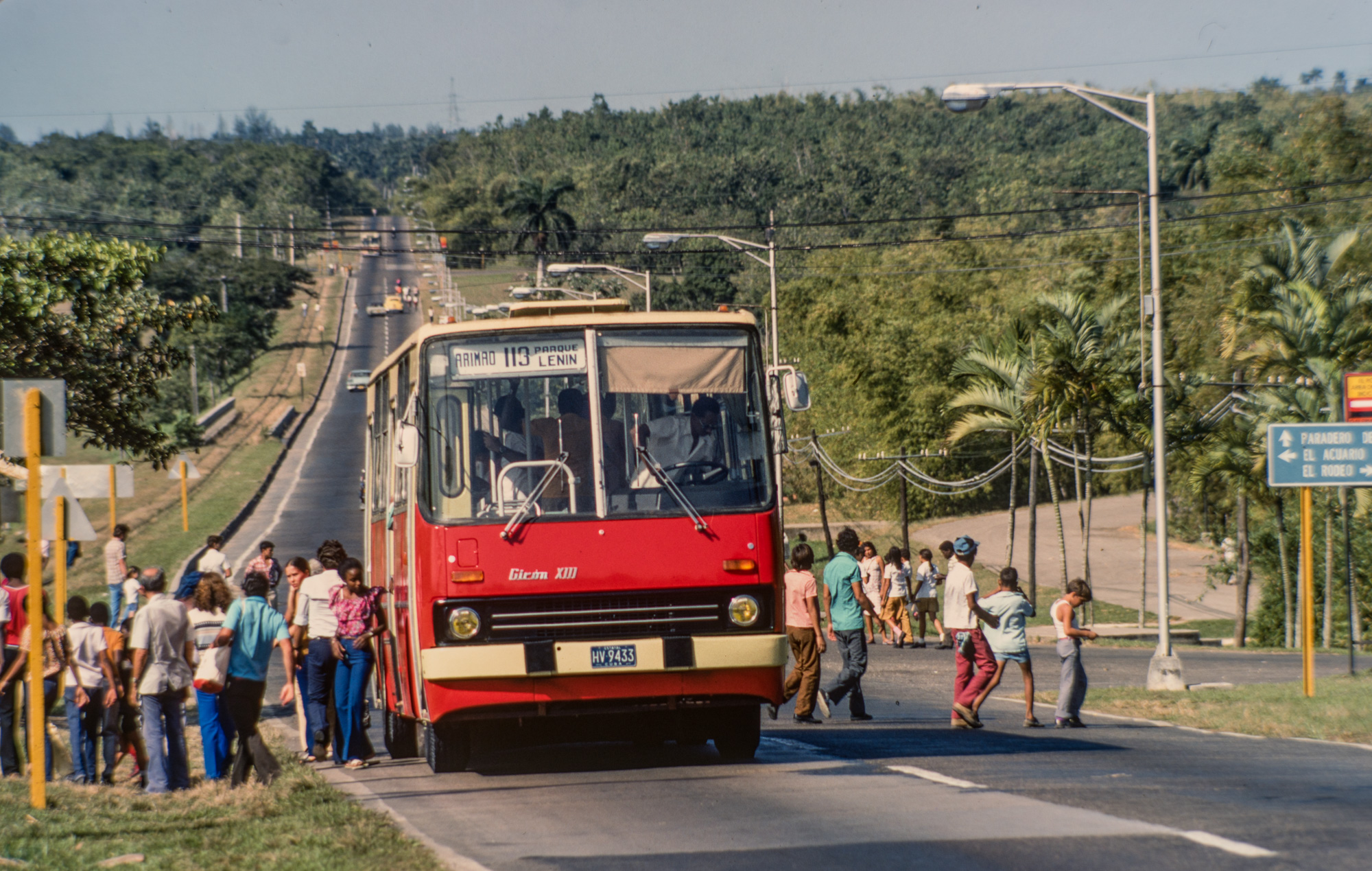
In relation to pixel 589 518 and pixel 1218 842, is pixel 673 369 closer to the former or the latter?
A: pixel 589 518

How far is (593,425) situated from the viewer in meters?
10.4

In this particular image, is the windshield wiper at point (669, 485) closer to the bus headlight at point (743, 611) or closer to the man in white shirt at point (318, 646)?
the bus headlight at point (743, 611)

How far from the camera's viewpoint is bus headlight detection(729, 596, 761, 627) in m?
10.3

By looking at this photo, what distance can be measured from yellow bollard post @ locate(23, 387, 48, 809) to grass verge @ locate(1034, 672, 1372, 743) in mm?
10423

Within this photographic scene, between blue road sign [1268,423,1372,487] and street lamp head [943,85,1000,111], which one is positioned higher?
street lamp head [943,85,1000,111]

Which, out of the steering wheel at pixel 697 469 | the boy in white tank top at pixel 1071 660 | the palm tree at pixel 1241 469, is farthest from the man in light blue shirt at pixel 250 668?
the palm tree at pixel 1241 469

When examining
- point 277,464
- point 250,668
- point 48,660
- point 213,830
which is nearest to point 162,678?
point 250,668

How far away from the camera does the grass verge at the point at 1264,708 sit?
14.0 metres

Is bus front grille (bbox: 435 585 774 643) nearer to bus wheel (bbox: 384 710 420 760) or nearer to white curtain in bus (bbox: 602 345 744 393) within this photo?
white curtain in bus (bbox: 602 345 744 393)

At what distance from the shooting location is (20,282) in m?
19.7

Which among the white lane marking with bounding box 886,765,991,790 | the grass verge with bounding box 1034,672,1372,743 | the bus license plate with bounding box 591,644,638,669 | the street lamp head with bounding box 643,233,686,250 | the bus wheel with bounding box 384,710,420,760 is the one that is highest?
the street lamp head with bounding box 643,233,686,250

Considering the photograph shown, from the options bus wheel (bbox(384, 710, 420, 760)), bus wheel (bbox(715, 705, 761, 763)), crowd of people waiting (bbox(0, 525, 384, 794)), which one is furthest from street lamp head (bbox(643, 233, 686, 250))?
bus wheel (bbox(715, 705, 761, 763))

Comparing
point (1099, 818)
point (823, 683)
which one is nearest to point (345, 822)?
point (1099, 818)

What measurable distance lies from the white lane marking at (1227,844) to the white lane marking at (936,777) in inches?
84.4
